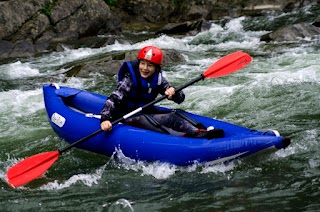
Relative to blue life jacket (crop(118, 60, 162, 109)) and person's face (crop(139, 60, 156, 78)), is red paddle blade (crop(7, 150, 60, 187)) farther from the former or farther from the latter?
person's face (crop(139, 60, 156, 78))

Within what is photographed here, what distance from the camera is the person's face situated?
14.9 ft

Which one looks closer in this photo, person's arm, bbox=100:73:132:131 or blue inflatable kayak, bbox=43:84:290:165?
blue inflatable kayak, bbox=43:84:290:165

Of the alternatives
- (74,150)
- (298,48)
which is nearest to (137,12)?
(298,48)

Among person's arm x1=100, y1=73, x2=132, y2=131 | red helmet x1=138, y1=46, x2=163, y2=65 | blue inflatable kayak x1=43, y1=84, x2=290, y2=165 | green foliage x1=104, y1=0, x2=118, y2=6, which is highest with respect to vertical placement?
green foliage x1=104, y1=0, x2=118, y2=6

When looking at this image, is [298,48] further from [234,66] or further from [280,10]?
[280,10]

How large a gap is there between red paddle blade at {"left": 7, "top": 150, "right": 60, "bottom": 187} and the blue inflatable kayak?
47 cm

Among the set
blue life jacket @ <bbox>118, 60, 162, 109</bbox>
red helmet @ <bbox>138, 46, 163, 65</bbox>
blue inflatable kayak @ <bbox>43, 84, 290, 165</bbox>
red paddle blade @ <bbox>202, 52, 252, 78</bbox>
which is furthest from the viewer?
red paddle blade @ <bbox>202, 52, 252, 78</bbox>

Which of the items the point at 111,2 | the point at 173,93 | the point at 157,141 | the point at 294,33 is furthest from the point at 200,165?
the point at 111,2

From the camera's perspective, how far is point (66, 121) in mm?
4906

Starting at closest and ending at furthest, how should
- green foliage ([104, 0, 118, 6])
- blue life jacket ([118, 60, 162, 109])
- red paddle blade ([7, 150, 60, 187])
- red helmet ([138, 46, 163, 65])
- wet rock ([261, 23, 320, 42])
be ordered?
red paddle blade ([7, 150, 60, 187]) → red helmet ([138, 46, 163, 65]) → blue life jacket ([118, 60, 162, 109]) → wet rock ([261, 23, 320, 42]) → green foliage ([104, 0, 118, 6])

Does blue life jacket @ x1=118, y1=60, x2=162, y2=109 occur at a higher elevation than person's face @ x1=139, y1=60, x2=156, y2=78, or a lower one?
lower

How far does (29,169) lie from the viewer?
4160mm

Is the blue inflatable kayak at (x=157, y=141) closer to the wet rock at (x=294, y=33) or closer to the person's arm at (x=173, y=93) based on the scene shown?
the person's arm at (x=173, y=93)

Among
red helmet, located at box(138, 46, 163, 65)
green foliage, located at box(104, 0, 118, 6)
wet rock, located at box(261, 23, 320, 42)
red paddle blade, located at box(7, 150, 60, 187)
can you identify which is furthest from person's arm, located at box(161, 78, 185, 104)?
green foliage, located at box(104, 0, 118, 6)
